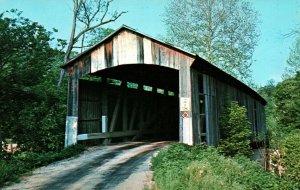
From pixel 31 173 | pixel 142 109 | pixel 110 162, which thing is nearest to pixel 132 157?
pixel 110 162

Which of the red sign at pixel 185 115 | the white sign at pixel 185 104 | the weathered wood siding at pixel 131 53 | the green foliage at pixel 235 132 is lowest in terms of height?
the green foliage at pixel 235 132

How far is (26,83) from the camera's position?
40.2ft

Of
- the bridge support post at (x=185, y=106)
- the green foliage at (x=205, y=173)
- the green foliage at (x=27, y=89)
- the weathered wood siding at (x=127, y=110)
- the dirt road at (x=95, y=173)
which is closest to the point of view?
the green foliage at (x=205, y=173)

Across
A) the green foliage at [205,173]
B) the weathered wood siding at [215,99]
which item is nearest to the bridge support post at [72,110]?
the green foliage at [205,173]

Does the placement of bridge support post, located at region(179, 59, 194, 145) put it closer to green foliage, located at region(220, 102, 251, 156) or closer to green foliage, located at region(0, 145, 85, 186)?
green foliage, located at region(220, 102, 251, 156)

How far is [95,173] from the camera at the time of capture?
970 cm

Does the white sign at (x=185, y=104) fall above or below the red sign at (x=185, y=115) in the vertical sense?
above

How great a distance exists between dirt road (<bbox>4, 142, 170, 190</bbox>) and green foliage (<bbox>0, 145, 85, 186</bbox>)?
33 centimetres

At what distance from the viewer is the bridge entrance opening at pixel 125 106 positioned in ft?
52.9

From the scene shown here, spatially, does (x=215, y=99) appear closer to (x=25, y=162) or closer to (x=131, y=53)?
(x=131, y=53)

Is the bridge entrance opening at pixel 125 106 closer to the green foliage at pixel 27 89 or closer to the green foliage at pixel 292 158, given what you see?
the green foliage at pixel 27 89

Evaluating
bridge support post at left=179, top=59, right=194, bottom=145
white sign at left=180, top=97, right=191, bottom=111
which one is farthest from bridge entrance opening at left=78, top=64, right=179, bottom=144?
white sign at left=180, top=97, right=191, bottom=111

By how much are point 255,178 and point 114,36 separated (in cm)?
797

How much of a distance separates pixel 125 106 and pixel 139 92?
1638mm
